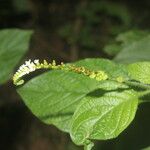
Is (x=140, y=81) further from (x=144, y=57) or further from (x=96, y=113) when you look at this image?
(x=144, y=57)

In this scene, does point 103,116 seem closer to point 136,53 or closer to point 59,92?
point 59,92

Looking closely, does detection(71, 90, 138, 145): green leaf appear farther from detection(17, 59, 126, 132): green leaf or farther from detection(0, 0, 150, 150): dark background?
detection(0, 0, 150, 150): dark background

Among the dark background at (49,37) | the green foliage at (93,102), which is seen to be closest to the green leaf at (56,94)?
the green foliage at (93,102)

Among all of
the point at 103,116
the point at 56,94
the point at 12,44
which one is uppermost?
the point at 103,116

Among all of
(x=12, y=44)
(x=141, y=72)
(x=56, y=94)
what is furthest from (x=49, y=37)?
(x=141, y=72)

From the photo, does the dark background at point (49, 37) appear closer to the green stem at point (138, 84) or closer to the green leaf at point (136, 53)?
the green leaf at point (136, 53)

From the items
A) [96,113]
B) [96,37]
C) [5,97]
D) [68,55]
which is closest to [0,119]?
[5,97]

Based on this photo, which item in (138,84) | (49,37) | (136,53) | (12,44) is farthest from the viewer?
(49,37)
